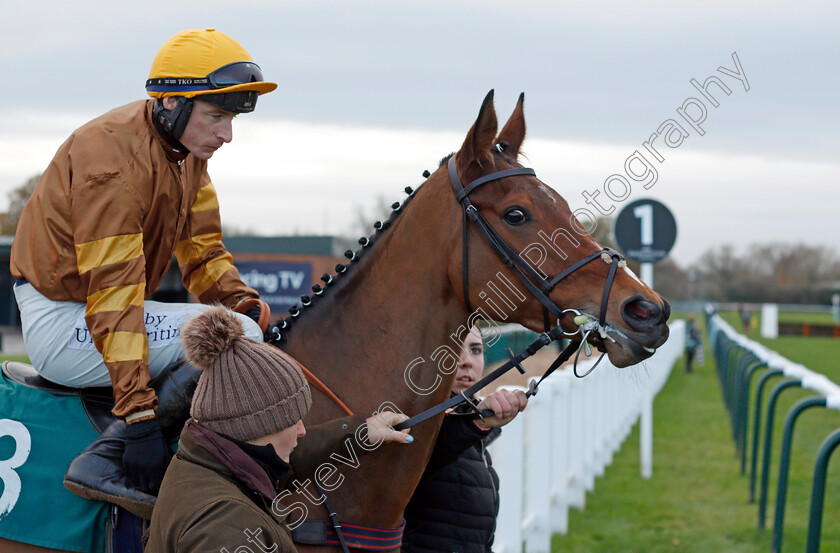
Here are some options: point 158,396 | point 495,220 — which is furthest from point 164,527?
point 495,220

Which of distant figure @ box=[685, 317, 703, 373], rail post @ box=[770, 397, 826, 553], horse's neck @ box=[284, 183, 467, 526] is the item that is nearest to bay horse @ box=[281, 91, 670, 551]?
horse's neck @ box=[284, 183, 467, 526]

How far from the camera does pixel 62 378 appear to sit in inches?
89.6

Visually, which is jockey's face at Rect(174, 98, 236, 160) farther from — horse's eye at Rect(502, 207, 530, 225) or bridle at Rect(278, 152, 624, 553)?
horse's eye at Rect(502, 207, 530, 225)

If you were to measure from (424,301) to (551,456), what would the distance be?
4.28 meters

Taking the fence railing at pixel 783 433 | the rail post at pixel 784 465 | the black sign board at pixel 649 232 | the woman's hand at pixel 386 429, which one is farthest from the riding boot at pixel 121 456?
the black sign board at pixel 649 232

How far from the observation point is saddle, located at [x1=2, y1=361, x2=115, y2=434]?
90.0 inches

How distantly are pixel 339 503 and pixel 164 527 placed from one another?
929 millimetres

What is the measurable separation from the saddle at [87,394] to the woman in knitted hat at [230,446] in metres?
0.79

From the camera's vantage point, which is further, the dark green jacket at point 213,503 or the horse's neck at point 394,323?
the horse's neck at point 394,323

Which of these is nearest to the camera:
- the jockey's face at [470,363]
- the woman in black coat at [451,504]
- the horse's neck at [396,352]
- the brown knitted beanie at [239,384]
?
the brown knitted beanie at [239,384]

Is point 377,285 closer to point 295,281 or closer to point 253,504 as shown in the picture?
point 253,504

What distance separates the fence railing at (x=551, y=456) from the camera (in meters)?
4.75

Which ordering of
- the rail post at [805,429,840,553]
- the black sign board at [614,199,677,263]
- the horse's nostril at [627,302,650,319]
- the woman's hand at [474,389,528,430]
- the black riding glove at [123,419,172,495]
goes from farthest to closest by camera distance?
the black sign board at [614,199,677,263]
the rail post at [805,429,840,553]
the woman's hand at [474,389,528,430]
the horse's nostril at [627,302,650,319]
the black riding glove at [123,419,172,495]

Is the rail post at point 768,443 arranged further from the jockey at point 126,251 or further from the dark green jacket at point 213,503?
the dark green jacket at point 213,503
